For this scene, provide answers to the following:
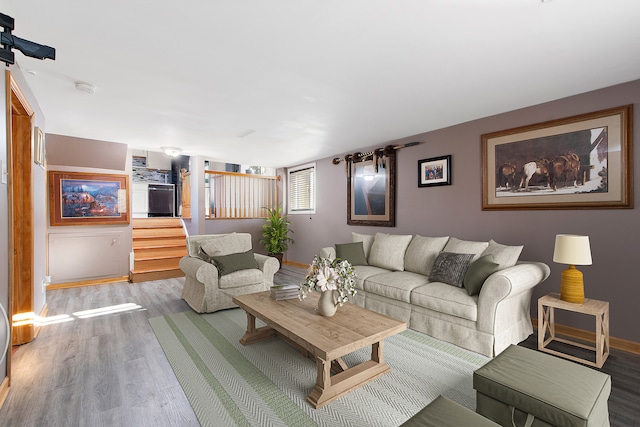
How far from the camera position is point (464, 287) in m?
3.02

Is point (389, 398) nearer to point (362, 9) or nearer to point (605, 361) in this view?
point (605, 361)

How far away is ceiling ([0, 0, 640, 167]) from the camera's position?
176 centimetres

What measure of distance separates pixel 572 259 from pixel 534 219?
34.3 inches

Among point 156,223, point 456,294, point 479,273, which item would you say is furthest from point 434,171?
point 156,223

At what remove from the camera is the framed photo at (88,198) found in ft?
16.3

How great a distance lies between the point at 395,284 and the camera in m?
3.30

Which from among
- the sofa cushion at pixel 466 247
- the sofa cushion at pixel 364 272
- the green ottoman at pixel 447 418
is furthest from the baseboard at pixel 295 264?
the green ottoman at pixel 447 418

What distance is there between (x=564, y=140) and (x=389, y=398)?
305 cm

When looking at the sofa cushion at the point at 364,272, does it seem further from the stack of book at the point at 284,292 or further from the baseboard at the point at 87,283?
the baseboard at the point at 87,283

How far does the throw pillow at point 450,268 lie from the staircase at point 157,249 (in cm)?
468

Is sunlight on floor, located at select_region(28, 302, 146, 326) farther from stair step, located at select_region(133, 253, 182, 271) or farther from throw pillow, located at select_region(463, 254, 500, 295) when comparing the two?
throw pillow, located at select_region(463, 254, 500, 295)

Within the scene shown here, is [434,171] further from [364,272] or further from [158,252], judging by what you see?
[158,252]

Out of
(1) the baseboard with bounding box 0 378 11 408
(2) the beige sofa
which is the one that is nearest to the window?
(2) the beige sofa

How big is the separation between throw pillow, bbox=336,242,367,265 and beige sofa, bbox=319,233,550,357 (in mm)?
240
